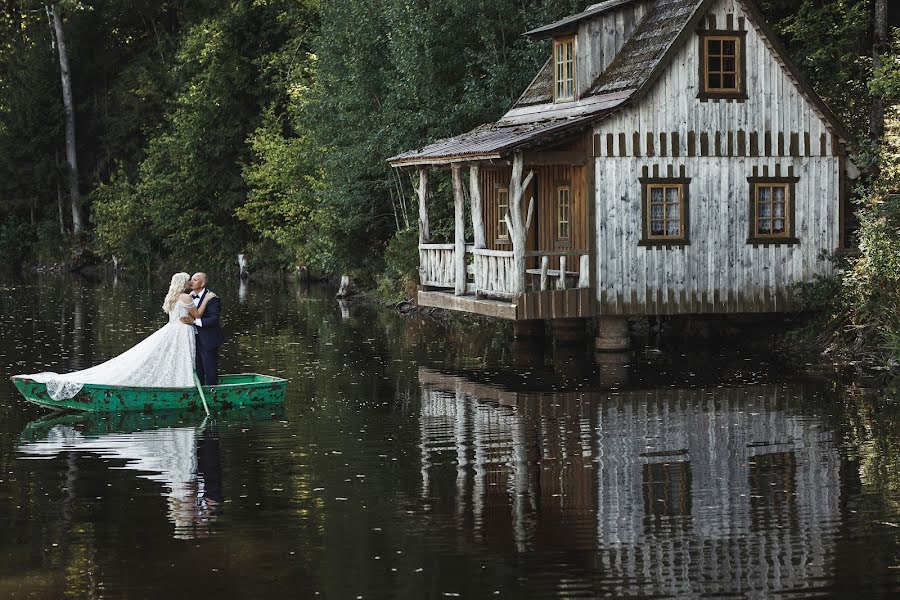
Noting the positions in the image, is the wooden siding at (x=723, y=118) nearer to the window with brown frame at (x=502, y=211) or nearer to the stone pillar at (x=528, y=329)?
the window with brown frame at (x=502, y=211)

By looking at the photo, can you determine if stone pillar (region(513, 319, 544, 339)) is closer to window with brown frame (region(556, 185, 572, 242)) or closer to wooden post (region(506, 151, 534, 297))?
window with brown frame (region(556, 185, 572, 242))

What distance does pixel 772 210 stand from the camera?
2803cm

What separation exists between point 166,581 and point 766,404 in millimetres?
11421

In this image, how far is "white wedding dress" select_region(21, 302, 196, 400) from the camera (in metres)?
19.7

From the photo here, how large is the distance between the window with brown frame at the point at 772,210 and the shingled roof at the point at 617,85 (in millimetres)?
1549

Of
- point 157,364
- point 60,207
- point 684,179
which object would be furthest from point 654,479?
point 60,207

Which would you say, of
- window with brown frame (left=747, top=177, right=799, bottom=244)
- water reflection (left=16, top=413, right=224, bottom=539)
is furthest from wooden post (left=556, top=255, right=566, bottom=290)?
water reflection (left=16, top=413, right=224, bottom=539)

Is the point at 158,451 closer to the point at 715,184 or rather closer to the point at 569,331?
the point at 715,184

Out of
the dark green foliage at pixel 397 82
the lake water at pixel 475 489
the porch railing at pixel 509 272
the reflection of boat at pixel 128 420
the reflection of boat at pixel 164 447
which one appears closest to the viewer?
the lake water at pixel 475 489

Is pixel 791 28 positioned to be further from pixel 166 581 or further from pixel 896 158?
pixel 166 581

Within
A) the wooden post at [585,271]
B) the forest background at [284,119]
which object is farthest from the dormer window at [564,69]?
the forest background at [284,119]

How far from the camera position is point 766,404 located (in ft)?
66.3

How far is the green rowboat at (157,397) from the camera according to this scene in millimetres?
19344

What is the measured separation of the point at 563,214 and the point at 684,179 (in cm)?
319
